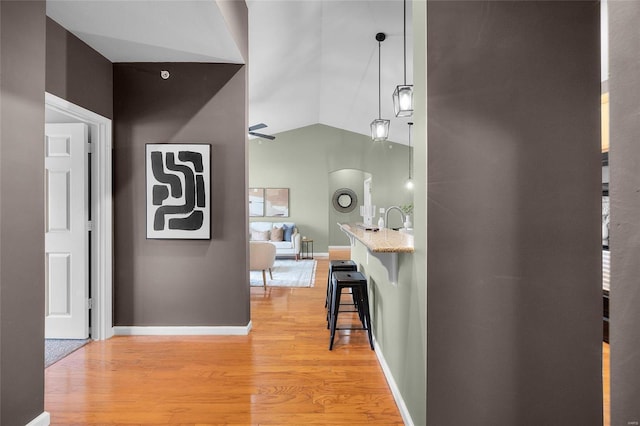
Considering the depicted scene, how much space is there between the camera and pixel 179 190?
3.38m

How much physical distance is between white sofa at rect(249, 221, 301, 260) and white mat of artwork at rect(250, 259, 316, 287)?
26 cm

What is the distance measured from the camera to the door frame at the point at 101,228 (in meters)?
3.28

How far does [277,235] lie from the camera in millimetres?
8719

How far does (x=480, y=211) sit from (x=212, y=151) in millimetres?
2616

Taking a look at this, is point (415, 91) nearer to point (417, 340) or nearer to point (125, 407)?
point (417, 340)

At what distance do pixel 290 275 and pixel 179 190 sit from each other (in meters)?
3.41

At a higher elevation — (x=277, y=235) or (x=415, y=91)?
(x=415, y=91)

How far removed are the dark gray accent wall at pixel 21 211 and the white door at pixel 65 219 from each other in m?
1.35

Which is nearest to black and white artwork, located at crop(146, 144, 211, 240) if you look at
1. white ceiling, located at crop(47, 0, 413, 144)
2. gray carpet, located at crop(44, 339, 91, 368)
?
white ceiling, located at crop(47, 0, 413, 144)

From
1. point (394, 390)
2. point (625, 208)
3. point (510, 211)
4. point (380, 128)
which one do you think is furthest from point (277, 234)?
point (625, 208)

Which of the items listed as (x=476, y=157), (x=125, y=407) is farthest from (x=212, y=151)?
(x=476, y=157)

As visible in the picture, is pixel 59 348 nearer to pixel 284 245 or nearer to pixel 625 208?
pixel 625 208

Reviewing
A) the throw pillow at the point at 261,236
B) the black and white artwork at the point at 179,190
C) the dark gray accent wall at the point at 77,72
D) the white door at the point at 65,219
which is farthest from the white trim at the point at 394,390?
the throw pillow at the point at 261,236

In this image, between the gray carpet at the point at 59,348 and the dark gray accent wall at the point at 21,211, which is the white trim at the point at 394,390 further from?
the gray carpet at the point at 59,348
